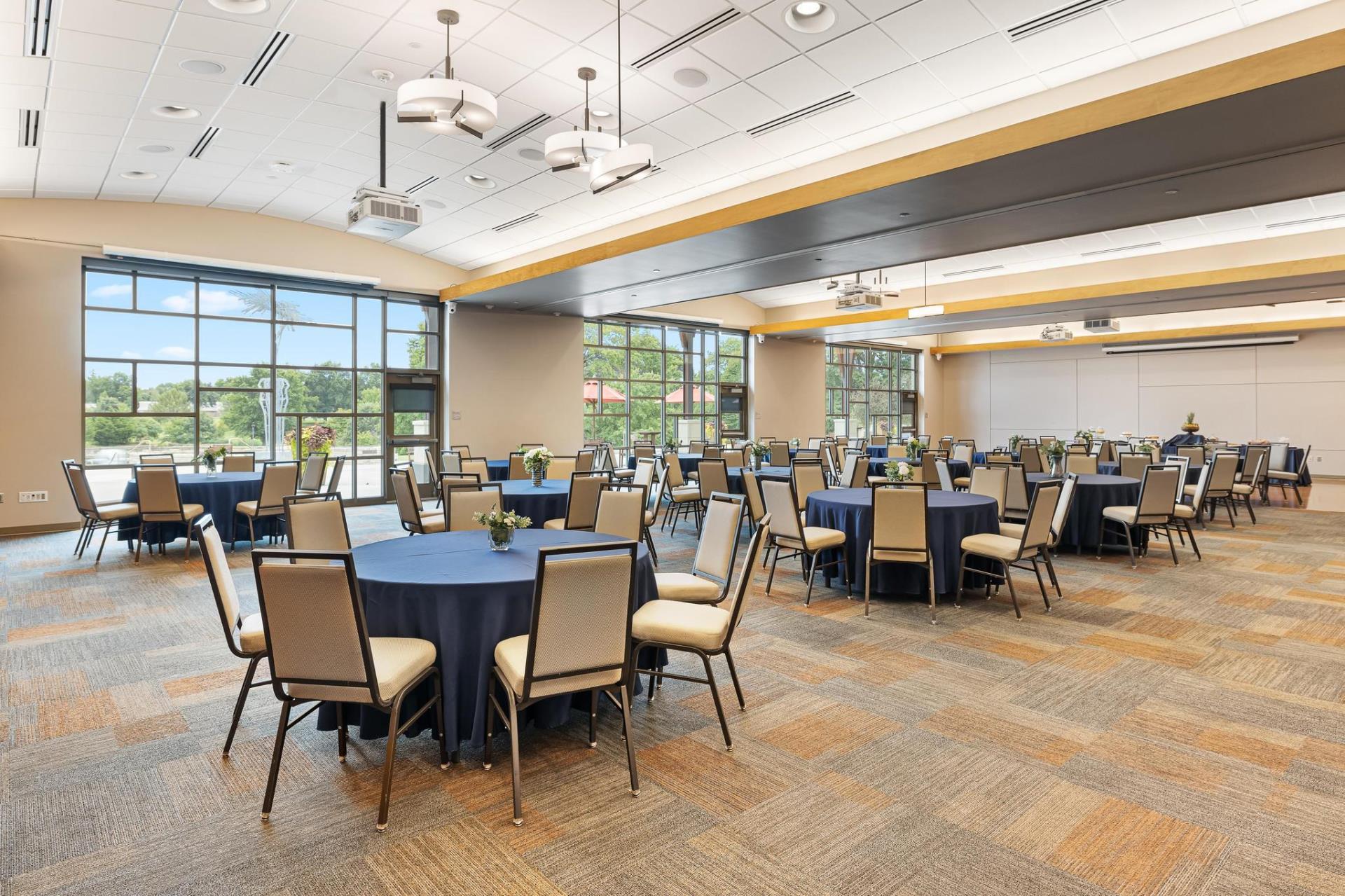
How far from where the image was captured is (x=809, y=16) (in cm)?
544

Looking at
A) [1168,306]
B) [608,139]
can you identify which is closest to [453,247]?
[608,139]

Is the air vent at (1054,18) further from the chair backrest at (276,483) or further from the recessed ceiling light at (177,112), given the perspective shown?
the chair backrest at (276,483)

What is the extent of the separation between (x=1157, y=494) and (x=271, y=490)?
29.9 ft

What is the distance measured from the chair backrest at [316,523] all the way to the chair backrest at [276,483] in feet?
12.2

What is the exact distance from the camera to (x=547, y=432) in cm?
1445

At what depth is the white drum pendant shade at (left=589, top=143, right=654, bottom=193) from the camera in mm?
5027

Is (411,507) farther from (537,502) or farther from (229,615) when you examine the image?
(229,615)

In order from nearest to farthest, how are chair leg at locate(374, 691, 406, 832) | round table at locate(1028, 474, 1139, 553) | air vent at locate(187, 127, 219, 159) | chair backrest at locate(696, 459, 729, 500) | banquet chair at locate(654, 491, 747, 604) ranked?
chair leg at locate(374, 691, 406, 832), banquet chair at locate(654, 491, 747, 604), air vent at locate(187, 127, 219, 159), round table at locate(1028, 474, 1139, 553), chair backrest at locate(696, 459, 729, 500)

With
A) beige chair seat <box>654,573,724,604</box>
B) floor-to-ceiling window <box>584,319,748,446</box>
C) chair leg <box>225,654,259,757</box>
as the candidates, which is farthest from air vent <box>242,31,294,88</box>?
floor-to-ceiling window <box>584,319,748,446</box>

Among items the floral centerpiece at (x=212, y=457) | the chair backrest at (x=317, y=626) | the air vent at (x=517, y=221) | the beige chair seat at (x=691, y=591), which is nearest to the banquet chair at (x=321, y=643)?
the chair backrest at (x=317, y=626)

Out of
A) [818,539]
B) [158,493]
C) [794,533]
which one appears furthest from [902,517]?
[158,493]

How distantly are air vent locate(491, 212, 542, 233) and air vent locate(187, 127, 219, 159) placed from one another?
376 cm

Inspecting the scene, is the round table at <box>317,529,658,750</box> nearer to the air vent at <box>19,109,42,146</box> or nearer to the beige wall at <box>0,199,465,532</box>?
the air vent at <box>19,109,42,146</box>

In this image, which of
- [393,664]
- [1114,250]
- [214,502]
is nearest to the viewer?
[393,664]
